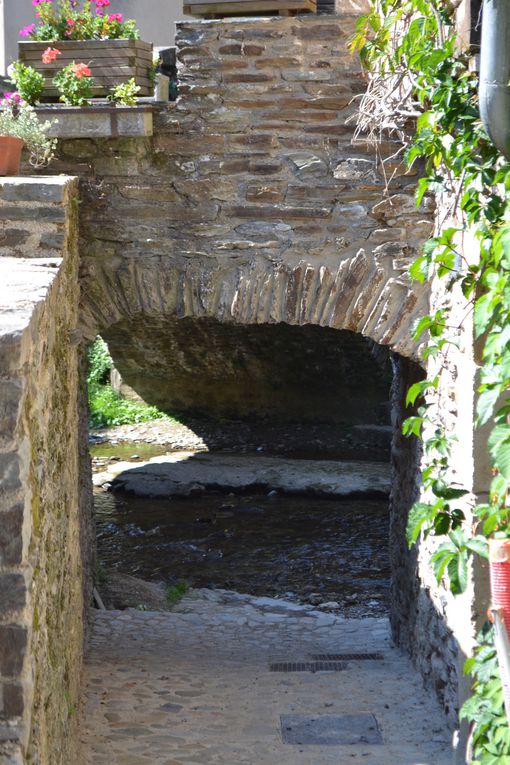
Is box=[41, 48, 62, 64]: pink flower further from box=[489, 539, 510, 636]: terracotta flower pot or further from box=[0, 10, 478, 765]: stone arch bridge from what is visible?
box=[489, 539, 510, 636]: terracotta flower pot

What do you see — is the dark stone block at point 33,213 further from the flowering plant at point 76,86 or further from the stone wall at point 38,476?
the flowering plant at point 76,86

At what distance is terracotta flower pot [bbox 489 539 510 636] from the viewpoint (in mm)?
2738

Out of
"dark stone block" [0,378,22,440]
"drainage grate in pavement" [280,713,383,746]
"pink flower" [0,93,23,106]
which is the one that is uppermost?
"pink flower" [0,93,23,106]

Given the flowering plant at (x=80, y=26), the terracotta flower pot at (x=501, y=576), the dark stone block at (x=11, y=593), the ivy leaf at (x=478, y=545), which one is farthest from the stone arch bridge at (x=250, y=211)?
the dark stone block at (x=11, y=593)

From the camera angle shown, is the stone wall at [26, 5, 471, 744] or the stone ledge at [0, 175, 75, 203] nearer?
the stone ledge at [0, 175, 75, 203]

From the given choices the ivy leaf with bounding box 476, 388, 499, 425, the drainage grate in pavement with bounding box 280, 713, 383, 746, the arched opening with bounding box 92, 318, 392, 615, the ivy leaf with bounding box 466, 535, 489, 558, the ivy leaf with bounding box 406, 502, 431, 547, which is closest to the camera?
the ivy leaf with bounding box 476, 388, 499, 425

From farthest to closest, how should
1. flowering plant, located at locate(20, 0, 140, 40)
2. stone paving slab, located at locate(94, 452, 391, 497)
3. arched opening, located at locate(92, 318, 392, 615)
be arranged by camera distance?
stone paving slab, located at locate(94, 452, 391, 497) < arched opening, located at locate(92, 318, 392, 615) < flowering plant, located at locate(20, 0, 140, 40)

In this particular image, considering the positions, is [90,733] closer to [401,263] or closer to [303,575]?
[401,263]

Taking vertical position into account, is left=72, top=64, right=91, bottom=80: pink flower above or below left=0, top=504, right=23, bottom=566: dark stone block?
above

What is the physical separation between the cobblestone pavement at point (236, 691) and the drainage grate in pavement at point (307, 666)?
58 mm

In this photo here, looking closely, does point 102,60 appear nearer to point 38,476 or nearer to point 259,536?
point 38,476

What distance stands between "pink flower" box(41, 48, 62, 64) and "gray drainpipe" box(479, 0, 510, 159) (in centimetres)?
239

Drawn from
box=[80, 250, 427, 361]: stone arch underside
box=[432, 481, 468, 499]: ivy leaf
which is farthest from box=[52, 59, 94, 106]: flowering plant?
box=[432, 481, 468, 499]: ivy leaf

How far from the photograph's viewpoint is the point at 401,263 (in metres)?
4.64
